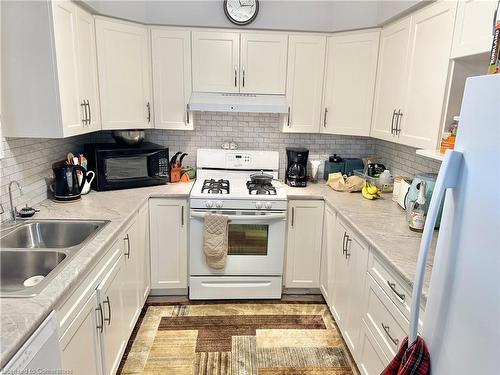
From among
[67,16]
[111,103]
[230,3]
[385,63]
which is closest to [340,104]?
[385,63]

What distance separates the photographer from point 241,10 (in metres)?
2.89

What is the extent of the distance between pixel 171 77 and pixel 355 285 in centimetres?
217

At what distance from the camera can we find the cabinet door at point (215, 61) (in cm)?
287

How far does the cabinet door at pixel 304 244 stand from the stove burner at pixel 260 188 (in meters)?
0.20

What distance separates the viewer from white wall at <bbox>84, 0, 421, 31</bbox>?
2807 millimetres

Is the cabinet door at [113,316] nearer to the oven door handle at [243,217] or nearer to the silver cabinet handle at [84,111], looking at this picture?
the oven door handle at [243,217]

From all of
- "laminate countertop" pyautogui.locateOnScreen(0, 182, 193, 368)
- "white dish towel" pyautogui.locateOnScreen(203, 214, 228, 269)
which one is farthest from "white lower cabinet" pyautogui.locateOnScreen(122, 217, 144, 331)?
"white dish towel" pyautogui.locateOnScreen(203, 214, 228, 269)

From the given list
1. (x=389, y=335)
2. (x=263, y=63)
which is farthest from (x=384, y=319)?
(x=263, y=63)

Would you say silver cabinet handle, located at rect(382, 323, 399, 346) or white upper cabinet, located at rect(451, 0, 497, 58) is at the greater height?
white upper cabinet, located at rect(451, 0, 497, 58)

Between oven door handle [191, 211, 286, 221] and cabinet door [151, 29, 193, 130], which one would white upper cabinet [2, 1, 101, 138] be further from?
oven door handle [191, 211, 286, 221]

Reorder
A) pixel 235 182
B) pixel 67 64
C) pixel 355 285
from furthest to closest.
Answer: pixel 235 182 → pixel 355 285 → pixel 67 64

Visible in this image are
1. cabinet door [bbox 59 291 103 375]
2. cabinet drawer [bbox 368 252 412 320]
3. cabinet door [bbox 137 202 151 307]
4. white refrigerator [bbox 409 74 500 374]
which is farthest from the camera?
cabinet door [bbox 137 202 151 307]

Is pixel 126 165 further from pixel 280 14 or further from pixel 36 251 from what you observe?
pixel 280 14

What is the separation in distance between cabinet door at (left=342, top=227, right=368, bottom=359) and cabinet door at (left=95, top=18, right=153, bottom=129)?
192 centimetres
